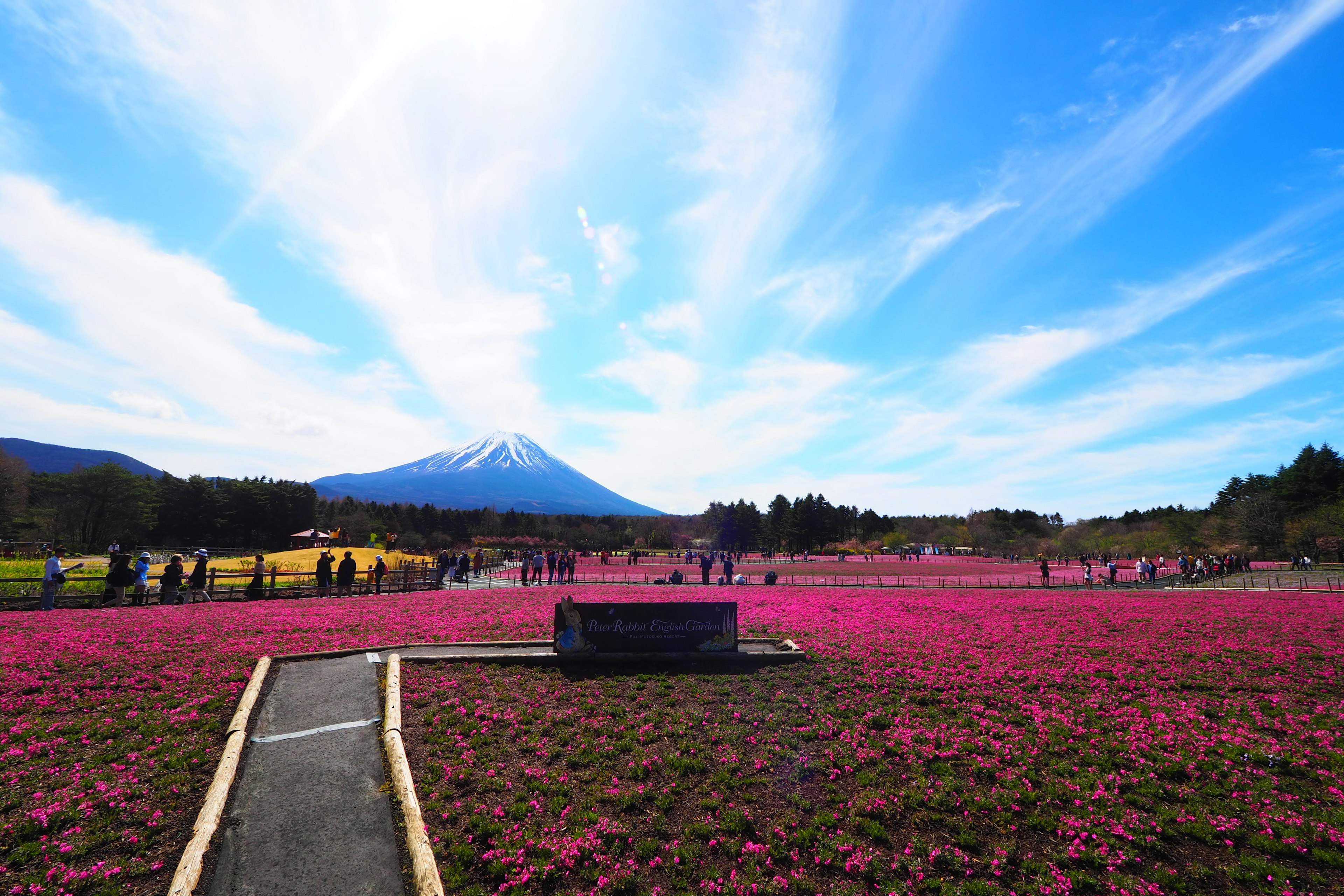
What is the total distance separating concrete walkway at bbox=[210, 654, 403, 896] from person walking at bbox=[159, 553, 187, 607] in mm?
15008

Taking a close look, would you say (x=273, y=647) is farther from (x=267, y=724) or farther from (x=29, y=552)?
(x=29, y=552)

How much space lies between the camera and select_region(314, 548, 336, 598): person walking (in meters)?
24.4

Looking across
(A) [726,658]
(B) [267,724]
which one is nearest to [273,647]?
(B) [267,724]

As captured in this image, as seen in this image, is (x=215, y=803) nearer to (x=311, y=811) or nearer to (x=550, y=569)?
(x=311, y=811)

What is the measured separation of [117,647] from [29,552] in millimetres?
49141

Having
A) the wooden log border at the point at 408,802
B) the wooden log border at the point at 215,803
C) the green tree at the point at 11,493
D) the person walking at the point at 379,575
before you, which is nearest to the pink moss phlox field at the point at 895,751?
the wooden log border at the point at 215,803

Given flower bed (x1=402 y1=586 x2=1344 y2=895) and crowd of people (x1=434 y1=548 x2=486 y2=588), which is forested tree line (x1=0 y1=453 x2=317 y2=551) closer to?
crowd of people (x1=434 y1=548 x2=486 y2=588)

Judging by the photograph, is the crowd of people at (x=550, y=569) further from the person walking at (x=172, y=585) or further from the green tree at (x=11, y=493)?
the green tree at (x=11, y=493)

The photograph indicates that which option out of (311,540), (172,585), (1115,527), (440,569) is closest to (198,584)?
(172,585)

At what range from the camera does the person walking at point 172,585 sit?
20.2 meters

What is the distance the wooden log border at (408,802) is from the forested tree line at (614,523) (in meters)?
76.3

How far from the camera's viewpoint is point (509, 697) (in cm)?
1063

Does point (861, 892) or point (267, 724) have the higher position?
point (267, 724)

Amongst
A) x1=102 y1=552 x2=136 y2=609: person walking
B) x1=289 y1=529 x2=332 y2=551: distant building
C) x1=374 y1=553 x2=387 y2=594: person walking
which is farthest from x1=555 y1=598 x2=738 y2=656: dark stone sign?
x1=289 y1=529 x2=332 y2=551: distant building
